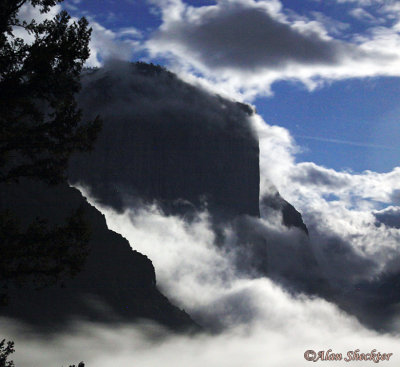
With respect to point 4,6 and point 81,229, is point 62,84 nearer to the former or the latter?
point 4,6

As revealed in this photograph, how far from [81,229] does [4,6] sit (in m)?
7.24

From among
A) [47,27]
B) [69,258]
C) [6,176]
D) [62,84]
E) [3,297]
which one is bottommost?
[3,297]

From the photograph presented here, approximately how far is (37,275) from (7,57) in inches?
261

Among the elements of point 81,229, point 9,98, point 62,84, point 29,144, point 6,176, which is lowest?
point 81,229

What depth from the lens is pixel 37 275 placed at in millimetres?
13469

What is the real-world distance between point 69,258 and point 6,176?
3.08 metres

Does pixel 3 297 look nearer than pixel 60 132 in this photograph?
Yes

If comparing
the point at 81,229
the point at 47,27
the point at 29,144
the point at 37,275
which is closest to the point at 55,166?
the point at 29,144

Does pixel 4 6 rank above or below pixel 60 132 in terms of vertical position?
above

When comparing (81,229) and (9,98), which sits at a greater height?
(9,98)

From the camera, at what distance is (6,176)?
1332cm

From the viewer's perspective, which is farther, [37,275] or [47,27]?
[47,27]

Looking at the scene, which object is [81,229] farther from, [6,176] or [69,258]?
[6,176]

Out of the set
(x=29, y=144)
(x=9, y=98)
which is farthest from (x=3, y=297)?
(x=9, y=98)
